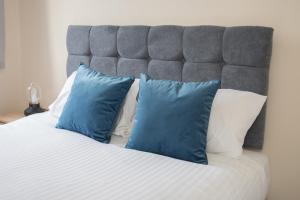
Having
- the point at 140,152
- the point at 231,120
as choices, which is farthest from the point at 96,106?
the point at 231,120

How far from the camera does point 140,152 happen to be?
1861mm

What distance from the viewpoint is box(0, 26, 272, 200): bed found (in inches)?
57.5

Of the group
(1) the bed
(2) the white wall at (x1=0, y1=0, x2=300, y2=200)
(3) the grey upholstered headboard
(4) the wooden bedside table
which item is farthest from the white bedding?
(4) the wooden bedside table

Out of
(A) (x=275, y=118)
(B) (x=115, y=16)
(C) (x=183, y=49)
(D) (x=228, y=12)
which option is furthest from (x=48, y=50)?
(A) (x=275, y=118)

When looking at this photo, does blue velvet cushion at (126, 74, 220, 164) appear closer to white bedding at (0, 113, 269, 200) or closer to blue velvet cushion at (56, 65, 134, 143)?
white bedding at (0, 113, 269, 200)

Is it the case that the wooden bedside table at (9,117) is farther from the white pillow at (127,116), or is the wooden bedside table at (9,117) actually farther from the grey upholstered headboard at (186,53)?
the white pillow at (127,116)

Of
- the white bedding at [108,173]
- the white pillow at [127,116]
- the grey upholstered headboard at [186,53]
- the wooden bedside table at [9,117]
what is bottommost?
the wooden bedside table at [9,117]

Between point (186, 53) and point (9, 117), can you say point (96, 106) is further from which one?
point (9, 117)

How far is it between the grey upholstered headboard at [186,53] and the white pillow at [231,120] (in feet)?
0.31

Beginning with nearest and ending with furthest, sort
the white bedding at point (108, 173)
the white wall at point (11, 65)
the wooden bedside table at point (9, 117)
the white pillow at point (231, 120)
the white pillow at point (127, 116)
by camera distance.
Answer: the white bedding at point (108, 173) → the white pillow at point (231, 120) → the white pillow at point (127, 116) → the wooden bedside table at point (9, 117) → the white wall at point (11, 65)

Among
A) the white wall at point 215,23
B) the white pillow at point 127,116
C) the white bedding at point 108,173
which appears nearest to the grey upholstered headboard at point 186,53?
the white wall at point 215,23

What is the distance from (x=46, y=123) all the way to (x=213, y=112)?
1166 millimetres

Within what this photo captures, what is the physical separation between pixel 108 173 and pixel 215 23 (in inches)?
47.5

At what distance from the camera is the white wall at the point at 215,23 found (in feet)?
6.63
